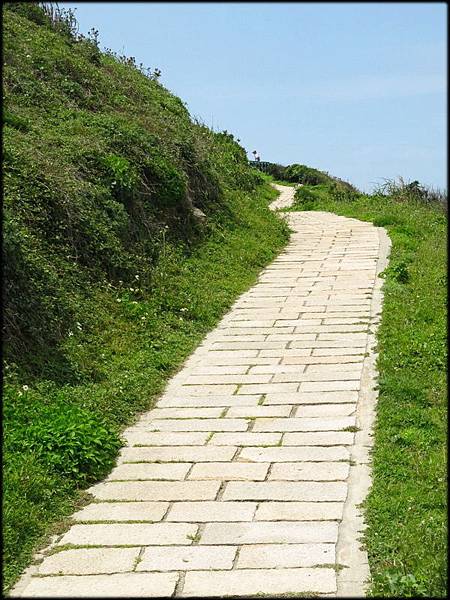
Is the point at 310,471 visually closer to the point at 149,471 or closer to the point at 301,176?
the point at 149,471

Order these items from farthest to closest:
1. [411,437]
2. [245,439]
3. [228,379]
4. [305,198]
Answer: [305,198], [228,379], [245,439], [411,437]

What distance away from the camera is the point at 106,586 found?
12.8 feet

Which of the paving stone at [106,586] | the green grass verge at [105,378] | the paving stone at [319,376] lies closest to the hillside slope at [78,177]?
the green grass verge at [105,378]

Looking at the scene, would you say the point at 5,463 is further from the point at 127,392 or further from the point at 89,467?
the point at 127,392

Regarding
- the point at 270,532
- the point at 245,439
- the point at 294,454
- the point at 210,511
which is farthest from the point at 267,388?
the point at 270,532

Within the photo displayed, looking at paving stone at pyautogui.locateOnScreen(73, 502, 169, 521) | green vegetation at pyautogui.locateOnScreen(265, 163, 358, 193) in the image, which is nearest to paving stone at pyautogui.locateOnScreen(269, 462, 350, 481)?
paving stone at pyautogui.locateOnScreen(73, 502, 169, 521)

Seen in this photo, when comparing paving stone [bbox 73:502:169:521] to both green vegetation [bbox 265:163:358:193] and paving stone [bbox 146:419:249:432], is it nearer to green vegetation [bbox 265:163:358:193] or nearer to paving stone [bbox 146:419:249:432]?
paving stone [bbox 146:419:249:432]

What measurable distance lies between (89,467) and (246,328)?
3.99 meters

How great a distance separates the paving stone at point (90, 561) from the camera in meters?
4.08

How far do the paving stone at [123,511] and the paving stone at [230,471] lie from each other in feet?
1.48

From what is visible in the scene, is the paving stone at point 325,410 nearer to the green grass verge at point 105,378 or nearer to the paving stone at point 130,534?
the green grass verge at point 105,378

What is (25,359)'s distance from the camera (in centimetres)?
646

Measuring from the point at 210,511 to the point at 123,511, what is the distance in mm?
502

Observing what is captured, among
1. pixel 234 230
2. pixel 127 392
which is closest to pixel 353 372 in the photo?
pixel 127 392
